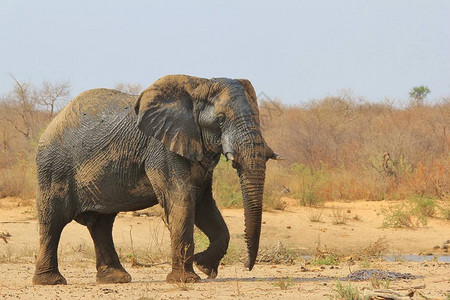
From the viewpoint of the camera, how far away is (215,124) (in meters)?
8.54

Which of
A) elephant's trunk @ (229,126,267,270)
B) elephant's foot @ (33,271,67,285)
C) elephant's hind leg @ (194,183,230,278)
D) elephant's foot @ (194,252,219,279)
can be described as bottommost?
elephant's foot @ (33,271,67,285)

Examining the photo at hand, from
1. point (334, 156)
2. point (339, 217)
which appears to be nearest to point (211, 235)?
point (339, 217)

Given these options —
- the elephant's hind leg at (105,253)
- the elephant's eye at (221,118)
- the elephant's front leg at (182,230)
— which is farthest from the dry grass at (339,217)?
the elephant's eye at (221,118)

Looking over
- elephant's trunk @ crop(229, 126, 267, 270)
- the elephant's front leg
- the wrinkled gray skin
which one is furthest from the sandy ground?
elephant's trunk @ crop(229, 126, 267, 270)

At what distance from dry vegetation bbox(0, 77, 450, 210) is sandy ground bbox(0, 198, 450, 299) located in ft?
2.08

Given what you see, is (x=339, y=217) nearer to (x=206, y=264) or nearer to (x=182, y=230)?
(x=206, y=264)

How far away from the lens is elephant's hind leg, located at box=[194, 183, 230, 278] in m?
9.09

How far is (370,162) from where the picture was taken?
74.1 ft

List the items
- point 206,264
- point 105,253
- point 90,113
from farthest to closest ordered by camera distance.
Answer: point 105,253 → point 90,113 → point 206,264

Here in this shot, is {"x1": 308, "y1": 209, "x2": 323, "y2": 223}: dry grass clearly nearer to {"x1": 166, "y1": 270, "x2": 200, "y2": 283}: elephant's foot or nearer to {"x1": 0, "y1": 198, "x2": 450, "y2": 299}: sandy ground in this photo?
{"x1": 0, "y1": 198, "x2": 450, "y2": 299}: sandy ground

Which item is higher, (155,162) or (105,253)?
(155,162)

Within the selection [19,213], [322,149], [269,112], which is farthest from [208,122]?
[269,112]

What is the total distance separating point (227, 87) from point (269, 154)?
0.83m

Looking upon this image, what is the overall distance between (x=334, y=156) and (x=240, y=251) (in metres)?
13.7
